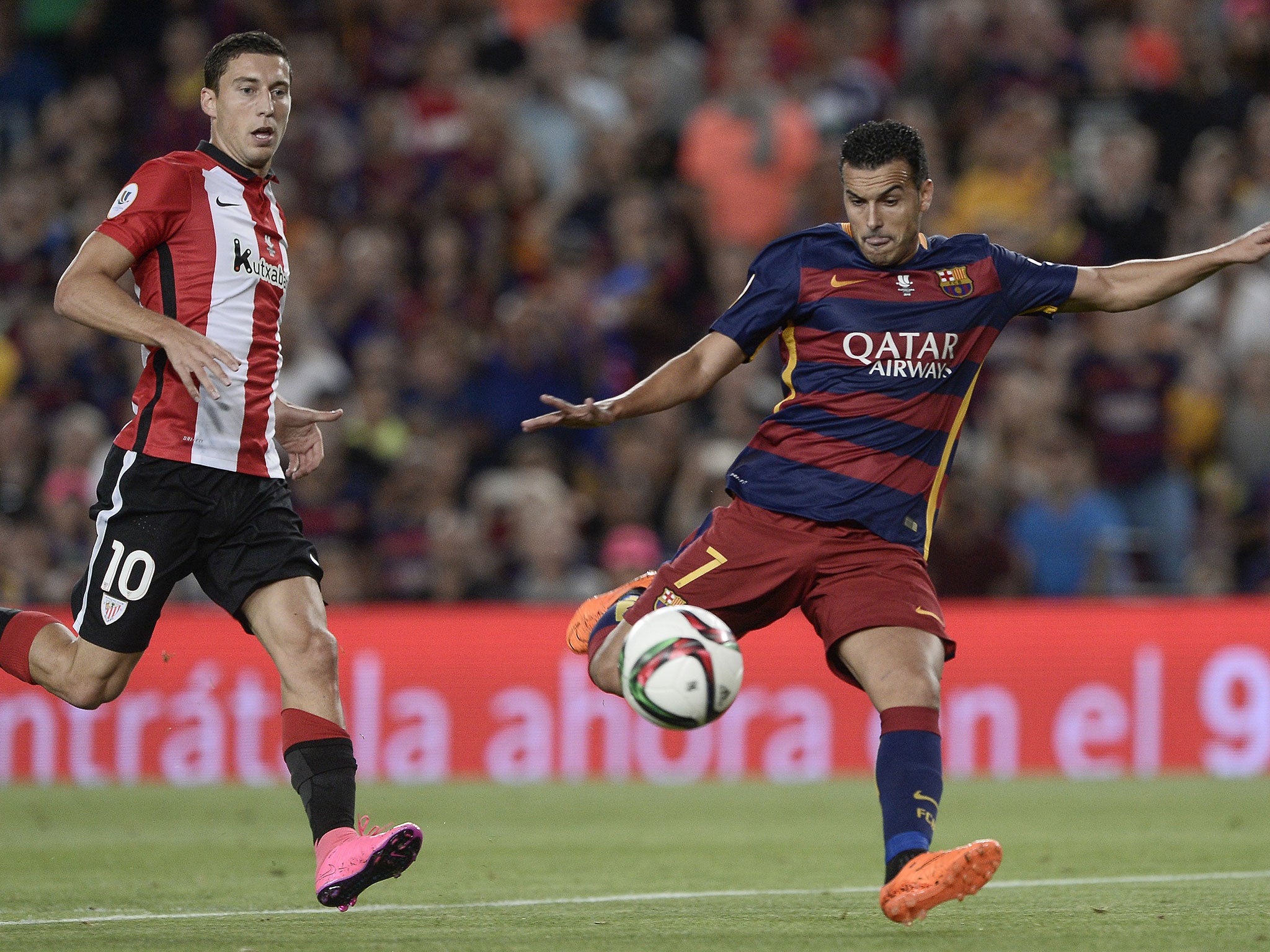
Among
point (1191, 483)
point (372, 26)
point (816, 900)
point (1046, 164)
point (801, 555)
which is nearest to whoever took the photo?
point (801, 555)

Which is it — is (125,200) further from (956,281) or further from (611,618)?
(956,281)

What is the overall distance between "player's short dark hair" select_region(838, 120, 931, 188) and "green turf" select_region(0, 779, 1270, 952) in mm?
2295

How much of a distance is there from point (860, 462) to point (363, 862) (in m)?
1.93

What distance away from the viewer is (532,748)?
12.1 m

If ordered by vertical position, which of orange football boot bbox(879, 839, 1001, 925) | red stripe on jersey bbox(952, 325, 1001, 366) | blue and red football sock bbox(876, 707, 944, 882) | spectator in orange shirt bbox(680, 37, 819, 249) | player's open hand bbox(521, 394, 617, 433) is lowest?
orange football boot bbox(879, 839, 1001, 925)

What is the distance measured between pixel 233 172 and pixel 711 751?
22.1 ft

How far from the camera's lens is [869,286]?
602 cm

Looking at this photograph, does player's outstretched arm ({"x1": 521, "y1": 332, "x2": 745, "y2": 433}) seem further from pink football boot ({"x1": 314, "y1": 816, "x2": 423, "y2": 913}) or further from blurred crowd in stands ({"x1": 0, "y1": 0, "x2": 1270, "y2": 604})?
blurred crowd in stands ({"x1": 0, "y1": 0, "x2": 1270, "y2": 604})

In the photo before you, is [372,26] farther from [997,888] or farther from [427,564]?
[997,888]

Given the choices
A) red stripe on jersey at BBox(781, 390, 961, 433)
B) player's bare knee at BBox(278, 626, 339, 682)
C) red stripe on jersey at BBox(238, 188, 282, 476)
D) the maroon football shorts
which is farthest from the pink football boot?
red stripe on jersey at BBox(781, 390, 961, 433)

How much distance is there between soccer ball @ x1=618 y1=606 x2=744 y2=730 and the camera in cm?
554

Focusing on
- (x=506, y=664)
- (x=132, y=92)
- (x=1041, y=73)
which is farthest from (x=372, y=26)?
(x=506, y=664)

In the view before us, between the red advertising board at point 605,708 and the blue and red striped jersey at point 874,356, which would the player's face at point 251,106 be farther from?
the red advertising board at point 605,708

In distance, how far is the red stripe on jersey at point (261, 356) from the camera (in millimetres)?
6012
